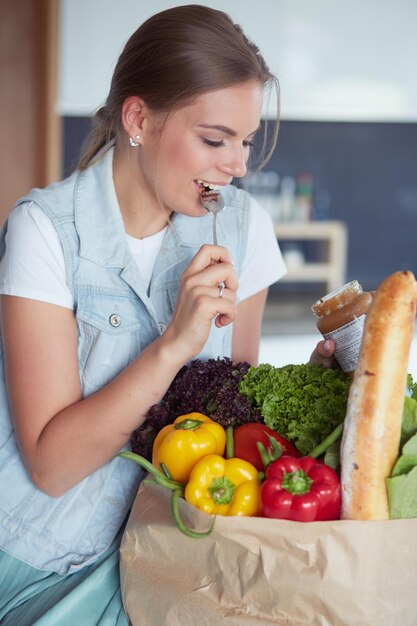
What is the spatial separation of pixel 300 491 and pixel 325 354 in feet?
1.14

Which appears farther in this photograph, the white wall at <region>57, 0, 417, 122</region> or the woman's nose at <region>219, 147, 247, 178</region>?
the white wall at <region>57, 0, 417, 122</region>

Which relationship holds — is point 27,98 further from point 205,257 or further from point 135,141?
point 205,257

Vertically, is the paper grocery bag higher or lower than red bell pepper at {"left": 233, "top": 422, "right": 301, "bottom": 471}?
lower

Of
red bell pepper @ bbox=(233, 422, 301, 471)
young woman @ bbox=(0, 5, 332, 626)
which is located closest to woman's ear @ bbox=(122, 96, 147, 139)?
young woman @ bbox=(0, 5, 332, 626)

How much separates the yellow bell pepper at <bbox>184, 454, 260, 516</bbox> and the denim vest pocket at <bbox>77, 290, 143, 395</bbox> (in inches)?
13.4

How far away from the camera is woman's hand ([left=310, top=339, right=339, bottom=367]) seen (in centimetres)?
128

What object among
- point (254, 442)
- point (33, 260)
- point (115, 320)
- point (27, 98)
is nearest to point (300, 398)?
point (254, 442)

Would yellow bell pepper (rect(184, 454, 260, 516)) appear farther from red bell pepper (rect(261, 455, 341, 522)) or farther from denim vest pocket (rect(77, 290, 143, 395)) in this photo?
denim vest pocket (rect(77, 290, 143, 395))

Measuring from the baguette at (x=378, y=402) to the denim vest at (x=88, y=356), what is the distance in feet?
1.56

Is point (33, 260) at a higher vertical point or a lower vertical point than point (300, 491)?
higher

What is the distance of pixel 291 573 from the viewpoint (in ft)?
3.15

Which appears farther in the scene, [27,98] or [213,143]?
[27,98]

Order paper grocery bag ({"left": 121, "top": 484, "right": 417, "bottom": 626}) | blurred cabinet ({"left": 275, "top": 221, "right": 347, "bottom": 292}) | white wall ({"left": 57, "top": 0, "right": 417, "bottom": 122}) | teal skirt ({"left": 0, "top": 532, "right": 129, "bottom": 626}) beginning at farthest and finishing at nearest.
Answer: blurred cabinet ({"left": 275, "top": 221, "right": 347, "bottom": 292}) → white wall ({"left": 57, "top": 0, "right": 417, "bottom": 122}) → teal skirt ({"left": 0, "top": 532, "right": 129, "bottom": 626}) → paper grocery bag ({"left": 121, "top": 484, "right": 417, "bottom": 626})

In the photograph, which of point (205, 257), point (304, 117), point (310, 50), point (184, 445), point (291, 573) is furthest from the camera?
point (304, 117)
